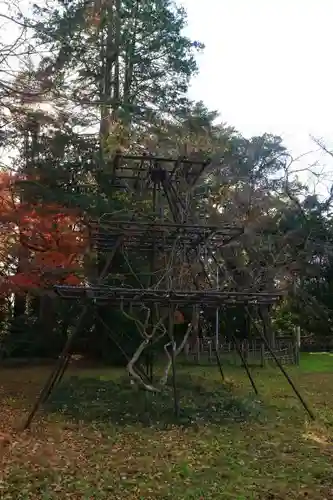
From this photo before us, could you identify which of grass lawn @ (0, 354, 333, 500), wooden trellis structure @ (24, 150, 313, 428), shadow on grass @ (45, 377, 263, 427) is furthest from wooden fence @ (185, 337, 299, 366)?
shadow on grass @ (45, 377, 263, 427)

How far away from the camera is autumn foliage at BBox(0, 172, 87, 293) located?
14.3 meters

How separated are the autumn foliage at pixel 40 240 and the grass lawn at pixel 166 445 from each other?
414 cm

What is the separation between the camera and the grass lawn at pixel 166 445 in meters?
4.96

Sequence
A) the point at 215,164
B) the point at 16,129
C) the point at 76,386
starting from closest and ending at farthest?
1. the point at 16,129
2. the point at 76,386
3. the point at 215,164

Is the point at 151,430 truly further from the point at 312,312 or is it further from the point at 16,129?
the point at 312,312

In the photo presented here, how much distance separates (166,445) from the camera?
6.61m

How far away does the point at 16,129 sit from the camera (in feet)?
26.7

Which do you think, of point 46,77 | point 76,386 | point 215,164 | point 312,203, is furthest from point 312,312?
point 46,77

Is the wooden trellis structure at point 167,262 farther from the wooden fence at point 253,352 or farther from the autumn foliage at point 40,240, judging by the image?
the wooden fence at point 253,352

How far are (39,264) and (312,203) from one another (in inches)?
478

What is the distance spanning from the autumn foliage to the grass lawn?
414 centimetres

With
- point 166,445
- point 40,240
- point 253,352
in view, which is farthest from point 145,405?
point 253,352

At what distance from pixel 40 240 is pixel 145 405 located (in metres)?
7.50

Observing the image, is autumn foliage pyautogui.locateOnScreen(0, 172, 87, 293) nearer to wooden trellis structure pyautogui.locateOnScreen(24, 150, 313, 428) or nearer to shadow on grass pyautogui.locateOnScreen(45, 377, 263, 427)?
wooden trellis structure pyautogui.locateOnScreen(24, 150, 313, 428)
